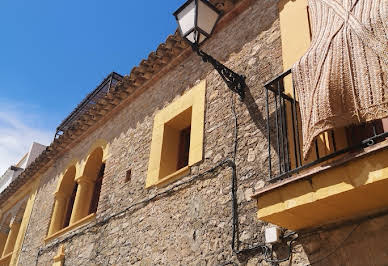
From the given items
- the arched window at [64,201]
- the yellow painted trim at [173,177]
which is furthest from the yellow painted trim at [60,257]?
the yellow painted trim at [173,177]

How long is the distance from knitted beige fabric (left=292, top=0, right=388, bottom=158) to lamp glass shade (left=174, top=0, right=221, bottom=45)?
1392mm

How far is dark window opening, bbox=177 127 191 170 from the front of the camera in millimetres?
6258

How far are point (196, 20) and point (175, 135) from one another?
2.24 metres

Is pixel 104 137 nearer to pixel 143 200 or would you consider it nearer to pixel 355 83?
pixel 143 200

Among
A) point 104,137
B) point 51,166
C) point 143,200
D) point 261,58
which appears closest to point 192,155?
point 143,200

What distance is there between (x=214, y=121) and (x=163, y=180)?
1.10 meters

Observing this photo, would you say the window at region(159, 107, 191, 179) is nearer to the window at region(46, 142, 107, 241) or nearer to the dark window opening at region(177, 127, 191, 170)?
the dark window opening at region(177, 127, 191, 170)

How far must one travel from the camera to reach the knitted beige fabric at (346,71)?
3161 millimetres

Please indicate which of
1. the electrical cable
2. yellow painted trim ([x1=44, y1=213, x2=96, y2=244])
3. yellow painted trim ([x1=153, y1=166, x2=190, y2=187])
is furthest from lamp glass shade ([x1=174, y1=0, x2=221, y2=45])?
yellow painted trim ([x1=44, y1=213, x2=96, y2=244])

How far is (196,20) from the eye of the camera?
4.74 meters

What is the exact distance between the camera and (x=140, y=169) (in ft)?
21.3

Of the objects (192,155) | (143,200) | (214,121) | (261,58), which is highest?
(261,58)

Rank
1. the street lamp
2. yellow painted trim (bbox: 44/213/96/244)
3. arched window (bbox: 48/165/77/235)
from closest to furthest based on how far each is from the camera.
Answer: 1. the street lamp
2. yellow painted trim (bbox: 44/213/96/244)
3. arched window (bbox: 48/165/77/235)

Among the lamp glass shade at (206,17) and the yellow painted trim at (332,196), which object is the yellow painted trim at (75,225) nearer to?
the lamp glass shade at (206,17)
